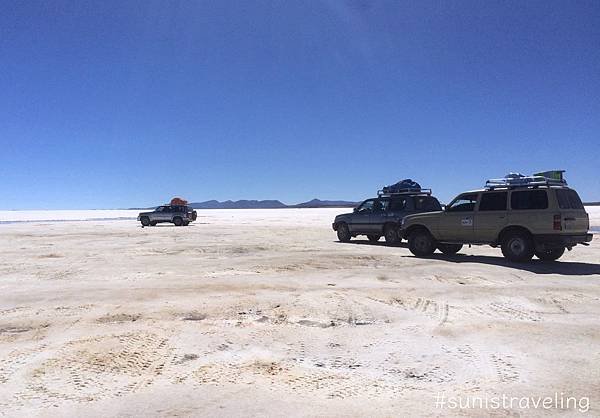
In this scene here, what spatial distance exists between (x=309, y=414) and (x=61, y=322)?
434 cm

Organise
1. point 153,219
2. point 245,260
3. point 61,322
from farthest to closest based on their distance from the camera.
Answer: point 153,219 < point 245,260 < point 61,322

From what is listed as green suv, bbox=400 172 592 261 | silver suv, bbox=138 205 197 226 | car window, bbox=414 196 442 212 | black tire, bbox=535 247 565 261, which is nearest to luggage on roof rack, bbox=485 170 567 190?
green suv, bbox=400 172 592 261

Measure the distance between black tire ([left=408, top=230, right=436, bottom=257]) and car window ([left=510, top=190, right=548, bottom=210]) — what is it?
2659mm

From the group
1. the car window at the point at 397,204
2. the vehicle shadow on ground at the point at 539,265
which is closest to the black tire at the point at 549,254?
the vehicle shadow on ground at the point at 539,265

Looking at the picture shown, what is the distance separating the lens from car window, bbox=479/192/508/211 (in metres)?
12.6

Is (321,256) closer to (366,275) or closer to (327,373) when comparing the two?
(366,275)

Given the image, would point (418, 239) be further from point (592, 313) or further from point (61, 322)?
point (61, 322)

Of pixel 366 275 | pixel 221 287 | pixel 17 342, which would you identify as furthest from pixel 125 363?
pixel 366 275

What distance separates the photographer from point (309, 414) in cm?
368

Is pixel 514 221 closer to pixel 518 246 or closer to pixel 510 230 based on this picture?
pixel 510 230

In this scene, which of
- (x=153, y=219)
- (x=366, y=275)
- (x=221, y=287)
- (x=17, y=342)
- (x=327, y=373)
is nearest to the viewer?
(x=327, y=373)

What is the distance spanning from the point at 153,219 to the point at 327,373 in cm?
3772

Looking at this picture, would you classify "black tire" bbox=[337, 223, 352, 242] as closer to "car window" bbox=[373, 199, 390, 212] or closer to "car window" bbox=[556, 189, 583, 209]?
"car window" bbox=[373, 199, 390, 212]

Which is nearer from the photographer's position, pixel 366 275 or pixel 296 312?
pixel 296 312
